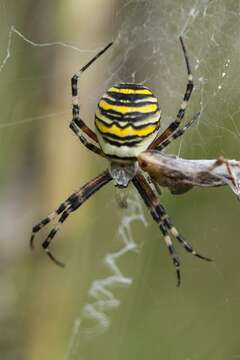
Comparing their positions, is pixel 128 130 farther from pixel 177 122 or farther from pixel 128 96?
pixel 177 122

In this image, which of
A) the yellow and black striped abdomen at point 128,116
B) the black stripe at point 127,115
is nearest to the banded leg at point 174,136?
the yellow and black striped abdomen at point 128,116

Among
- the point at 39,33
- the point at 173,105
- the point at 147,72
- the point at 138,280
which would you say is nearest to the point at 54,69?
the point at 39,33

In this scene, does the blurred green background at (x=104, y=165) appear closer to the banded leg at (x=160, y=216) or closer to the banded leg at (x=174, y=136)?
the banded leg at (x=160, y=216)

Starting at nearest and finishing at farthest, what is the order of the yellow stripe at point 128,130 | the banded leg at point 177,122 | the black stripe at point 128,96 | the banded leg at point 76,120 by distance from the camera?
the black stripe at point 128,96 < the yellow stripe at point 128,130 < the banded leg at point 177,122 < the banded leg at point 76,120

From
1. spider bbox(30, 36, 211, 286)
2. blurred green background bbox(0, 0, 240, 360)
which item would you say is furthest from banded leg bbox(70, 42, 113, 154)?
blurred green background bbox(0, 0, 240, 360)

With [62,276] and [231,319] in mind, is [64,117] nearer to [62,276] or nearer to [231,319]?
[62,276]

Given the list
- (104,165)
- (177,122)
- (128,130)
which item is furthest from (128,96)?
(104,165)

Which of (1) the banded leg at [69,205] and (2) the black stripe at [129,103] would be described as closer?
(2) the black stripe at [129,103]
